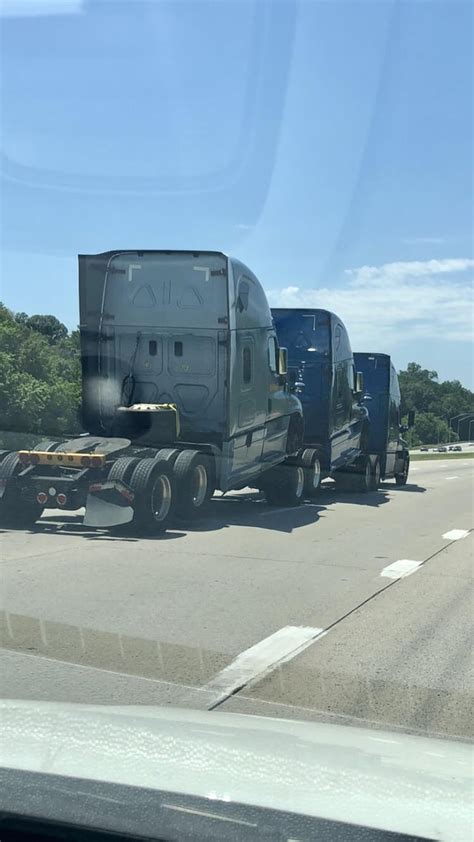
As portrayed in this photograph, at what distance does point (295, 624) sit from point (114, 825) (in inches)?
207

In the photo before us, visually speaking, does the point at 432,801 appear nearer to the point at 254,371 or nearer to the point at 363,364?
the point at 254,371

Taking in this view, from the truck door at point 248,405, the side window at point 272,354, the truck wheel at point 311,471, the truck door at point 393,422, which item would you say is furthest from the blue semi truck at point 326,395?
the truck door at point 248,405

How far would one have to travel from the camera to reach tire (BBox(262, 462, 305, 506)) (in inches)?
721

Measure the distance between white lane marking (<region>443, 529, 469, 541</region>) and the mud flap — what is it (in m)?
5.42

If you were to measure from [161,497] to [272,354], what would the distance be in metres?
4.40

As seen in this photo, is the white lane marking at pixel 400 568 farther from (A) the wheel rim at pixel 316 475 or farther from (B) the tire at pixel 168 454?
(A) the wheel rim at pixel 316 475

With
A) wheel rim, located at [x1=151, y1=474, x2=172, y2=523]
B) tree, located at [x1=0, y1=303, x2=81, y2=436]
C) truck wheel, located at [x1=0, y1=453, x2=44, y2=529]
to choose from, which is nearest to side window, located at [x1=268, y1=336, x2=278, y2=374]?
wheel rim, located at [x1=151, y1=474, x2=172, y2=523]

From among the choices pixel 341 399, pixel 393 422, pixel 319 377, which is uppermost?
pixel 319 377

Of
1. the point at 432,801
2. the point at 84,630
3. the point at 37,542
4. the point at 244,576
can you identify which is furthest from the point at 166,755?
the point at 37,542

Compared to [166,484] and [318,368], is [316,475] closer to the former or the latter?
[318,368]

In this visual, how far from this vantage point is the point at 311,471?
19.6 metres

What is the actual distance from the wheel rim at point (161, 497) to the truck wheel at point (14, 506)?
1.77 meters

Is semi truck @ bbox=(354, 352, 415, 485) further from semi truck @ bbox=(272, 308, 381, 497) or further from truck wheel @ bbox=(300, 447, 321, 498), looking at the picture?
truck wheel @ bbox=(300, 447, 321, 498)

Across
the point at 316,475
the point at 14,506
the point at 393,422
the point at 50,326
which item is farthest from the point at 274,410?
the point at 50,326
